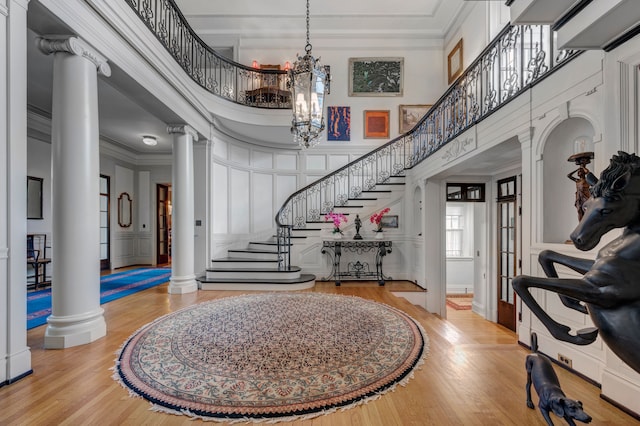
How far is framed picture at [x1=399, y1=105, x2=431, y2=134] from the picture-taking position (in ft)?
29.2

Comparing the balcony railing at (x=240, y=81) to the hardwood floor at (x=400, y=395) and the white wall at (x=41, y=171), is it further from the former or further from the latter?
the hardwood floor at (x=400, y=395)

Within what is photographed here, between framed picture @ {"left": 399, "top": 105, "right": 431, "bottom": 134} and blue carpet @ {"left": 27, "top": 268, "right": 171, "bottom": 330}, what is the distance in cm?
762

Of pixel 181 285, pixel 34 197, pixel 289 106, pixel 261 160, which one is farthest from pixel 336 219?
pixel 34 197

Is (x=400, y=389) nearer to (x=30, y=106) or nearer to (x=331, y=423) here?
(x=331, y=423)

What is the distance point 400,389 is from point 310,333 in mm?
1286

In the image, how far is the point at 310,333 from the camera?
3303 mm

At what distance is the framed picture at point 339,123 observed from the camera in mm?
8836

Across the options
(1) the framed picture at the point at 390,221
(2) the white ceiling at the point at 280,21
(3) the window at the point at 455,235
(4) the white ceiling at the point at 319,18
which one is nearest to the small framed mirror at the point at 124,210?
(2) the white ceiling at the point at 280,21

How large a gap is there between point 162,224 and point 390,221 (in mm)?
7297

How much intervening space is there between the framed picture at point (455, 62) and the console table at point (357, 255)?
16.9ft

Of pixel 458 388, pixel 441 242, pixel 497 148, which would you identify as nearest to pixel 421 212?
pixel 441 242

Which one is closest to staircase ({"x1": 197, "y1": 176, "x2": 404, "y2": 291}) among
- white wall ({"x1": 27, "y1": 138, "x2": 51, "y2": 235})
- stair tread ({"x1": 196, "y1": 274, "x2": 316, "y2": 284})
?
stair tread ({"x1": 196, "y1": 274, "x2": 316, "y2": 284})

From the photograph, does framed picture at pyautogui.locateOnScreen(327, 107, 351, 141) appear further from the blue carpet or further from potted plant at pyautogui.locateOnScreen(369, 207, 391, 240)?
the blue carpet

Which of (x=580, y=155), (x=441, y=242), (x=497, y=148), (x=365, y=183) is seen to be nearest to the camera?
(x=580, y=155)
